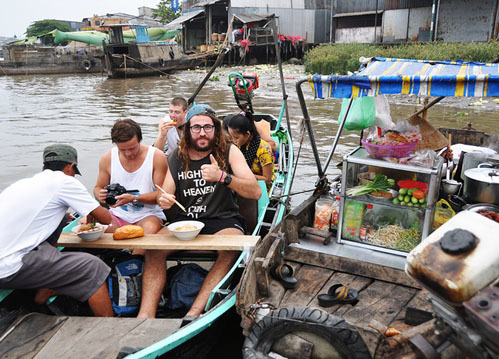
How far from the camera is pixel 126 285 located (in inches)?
Result: 133

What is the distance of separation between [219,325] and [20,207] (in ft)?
5.51

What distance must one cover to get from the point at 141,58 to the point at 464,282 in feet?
95.6

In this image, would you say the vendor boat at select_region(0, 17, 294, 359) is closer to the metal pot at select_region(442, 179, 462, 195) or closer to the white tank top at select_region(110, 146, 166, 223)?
the white tank top at select_region(110, 146, 166, 223)

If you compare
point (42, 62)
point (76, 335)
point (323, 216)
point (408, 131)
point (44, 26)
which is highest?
point (44, 26)

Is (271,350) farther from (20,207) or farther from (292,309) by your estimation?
Answer: (20,207)

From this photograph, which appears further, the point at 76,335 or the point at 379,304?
the point at 379,304

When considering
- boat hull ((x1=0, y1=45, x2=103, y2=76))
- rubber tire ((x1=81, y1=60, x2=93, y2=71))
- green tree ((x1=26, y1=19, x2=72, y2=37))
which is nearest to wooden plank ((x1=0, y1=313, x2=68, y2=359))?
boat hull ((x1=0, y1=45, x2=103, y2=76))

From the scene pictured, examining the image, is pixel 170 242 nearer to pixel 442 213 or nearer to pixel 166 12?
pixel 442 213

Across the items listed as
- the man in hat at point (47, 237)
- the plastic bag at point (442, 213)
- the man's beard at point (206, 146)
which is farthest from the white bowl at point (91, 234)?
the plastic bag at point (442, 213)

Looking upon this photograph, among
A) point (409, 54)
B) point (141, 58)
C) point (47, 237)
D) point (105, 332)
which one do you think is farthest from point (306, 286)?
point (141, 58)

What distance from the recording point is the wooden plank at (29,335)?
266cm

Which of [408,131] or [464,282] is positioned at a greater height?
[408,131]

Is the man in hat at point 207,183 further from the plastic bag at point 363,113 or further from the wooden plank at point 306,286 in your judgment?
the plastic bag at point 363,113

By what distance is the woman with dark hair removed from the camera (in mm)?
4602
